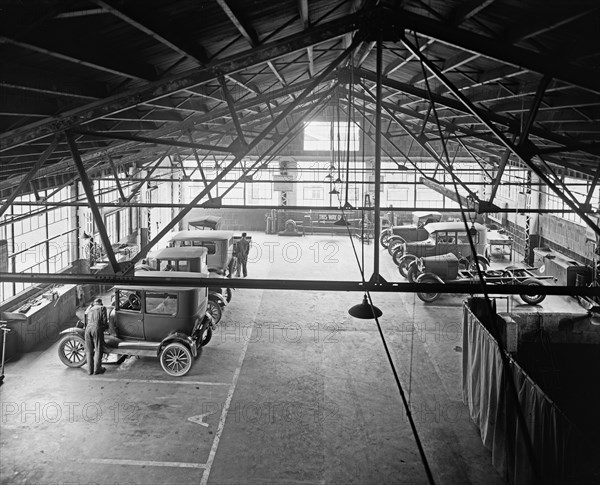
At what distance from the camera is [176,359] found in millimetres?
9992

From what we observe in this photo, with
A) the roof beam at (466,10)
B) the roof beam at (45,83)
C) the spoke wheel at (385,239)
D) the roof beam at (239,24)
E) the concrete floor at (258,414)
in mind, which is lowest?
the concrete floor at (258,414)

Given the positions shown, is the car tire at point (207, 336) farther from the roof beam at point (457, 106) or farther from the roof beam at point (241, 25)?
the roof beam at point (241, 25)

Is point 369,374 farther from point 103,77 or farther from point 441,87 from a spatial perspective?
point 103,77

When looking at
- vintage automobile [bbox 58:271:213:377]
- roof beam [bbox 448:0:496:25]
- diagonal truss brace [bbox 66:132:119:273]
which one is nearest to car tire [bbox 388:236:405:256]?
vintage automobile [bbox 58:271:213:377]

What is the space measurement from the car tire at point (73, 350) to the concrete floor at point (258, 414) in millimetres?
258

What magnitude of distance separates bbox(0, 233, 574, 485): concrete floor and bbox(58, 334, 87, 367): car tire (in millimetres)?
258

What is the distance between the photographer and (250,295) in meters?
15.6

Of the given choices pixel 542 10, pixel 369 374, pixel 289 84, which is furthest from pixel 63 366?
pixel 542 10

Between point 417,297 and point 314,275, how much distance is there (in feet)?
12.1

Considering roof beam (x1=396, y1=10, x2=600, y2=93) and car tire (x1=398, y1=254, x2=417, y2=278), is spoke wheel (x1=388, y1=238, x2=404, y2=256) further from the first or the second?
roof beam (x1=396, y1=10, x2=600, y2=93)

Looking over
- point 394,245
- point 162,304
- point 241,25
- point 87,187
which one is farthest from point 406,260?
point 241,25

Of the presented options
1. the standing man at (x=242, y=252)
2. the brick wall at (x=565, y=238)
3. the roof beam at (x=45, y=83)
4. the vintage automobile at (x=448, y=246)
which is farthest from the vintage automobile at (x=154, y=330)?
the brick wall at (x=565, y=238)

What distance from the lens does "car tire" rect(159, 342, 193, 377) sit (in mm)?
9953

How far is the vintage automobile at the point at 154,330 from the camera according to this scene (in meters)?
10.0
